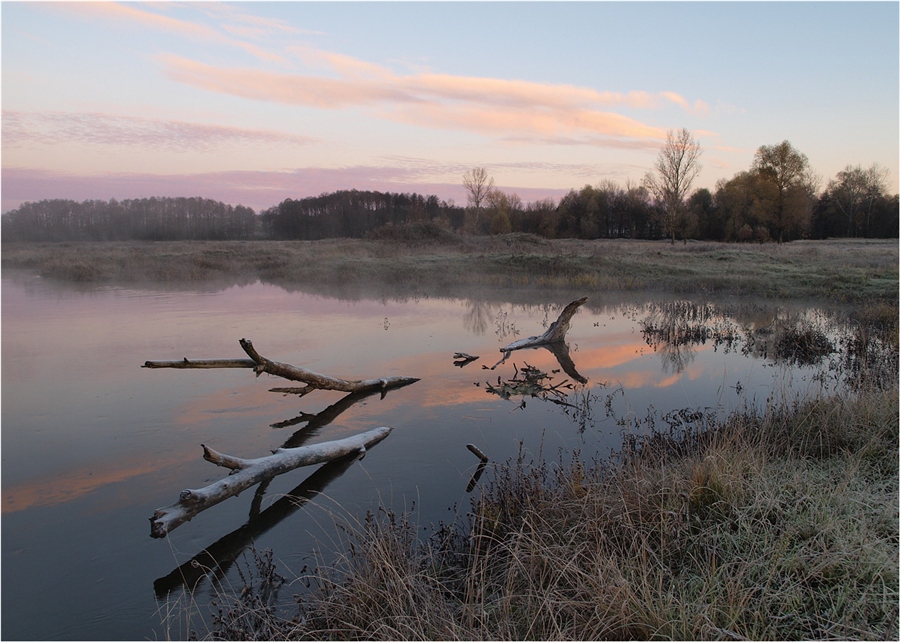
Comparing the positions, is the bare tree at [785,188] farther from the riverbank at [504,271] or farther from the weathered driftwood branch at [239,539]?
the weathered driftwood branch at [239,539]

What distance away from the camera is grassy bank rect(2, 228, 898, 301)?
2444cm

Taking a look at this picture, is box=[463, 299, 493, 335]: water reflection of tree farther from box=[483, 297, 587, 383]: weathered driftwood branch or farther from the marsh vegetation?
box=[483, 297, 587, 383]: weathered driftwood branch

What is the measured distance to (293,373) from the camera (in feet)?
29.9

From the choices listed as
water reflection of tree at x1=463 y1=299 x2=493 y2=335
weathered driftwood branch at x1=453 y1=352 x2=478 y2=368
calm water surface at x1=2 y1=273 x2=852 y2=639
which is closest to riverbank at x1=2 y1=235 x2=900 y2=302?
water reflection of tree at x1=463 y1=299 x2=493 y2=335

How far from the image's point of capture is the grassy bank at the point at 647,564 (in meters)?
3.64

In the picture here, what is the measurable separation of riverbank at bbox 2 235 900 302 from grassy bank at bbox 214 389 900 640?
18454 millimetres

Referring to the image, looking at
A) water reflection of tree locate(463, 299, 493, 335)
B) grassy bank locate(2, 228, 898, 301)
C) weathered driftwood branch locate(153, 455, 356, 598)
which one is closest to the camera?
weathered driftwood branch locate(153, 455, 356, 598)

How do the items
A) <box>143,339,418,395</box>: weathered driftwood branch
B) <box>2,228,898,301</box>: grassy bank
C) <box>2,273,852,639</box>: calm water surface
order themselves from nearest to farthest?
<box>2,273,852,639</box>: calm water surface
<box>143,339,418,395</box>: weathered driftwood branch
<box>2,228,898,301</box>: grassy bank

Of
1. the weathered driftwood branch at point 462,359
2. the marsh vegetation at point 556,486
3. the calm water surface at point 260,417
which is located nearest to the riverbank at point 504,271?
the marsh vegetation at point 556,486

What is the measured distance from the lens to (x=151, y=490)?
654cm

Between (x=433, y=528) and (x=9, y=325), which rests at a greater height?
(x=9, y=325)

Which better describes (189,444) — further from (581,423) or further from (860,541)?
(860,541)

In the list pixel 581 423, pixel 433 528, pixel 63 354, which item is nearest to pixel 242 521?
pixel 433 528

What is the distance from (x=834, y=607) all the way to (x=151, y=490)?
6.35 m
